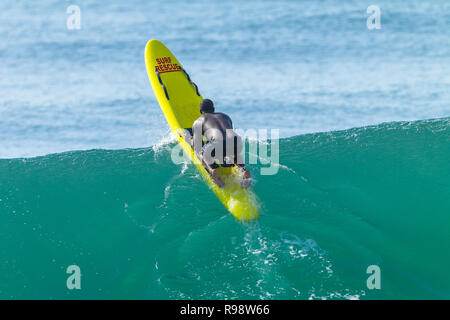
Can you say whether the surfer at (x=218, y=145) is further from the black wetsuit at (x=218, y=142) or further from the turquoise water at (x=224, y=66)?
the turquoise water at (x=224, y=66)

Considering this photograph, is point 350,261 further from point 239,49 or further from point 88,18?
point 88,18

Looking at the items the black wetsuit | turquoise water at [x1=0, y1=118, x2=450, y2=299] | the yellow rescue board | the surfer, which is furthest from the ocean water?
the black wetsuit

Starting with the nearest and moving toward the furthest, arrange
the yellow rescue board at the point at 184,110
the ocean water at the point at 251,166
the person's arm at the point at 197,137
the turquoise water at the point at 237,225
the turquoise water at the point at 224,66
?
the turquoise water at the point at 237,225 → the ocean water at the point at 251,166 → the yellow rescue board at the point at 184,110 → the person's arm at the point at 197,137 → the turquoise water at the point at 224,66

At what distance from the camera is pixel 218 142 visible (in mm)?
8852

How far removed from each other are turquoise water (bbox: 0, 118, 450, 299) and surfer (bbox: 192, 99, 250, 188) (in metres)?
0.54

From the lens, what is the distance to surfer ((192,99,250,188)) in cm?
885

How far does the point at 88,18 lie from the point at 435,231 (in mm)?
12352

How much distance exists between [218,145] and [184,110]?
2395 mm

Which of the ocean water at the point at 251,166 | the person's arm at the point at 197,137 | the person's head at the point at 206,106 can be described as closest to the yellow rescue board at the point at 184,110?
the ocean water at the point at 251,166

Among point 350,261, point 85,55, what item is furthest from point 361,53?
point 350,261

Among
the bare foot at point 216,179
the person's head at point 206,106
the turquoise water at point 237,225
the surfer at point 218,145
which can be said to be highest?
the person's head at point 206,106

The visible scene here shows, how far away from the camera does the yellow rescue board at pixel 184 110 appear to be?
8812 mm

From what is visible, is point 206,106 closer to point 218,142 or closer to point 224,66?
point 218,142

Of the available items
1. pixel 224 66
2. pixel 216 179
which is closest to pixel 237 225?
pixel 216 179
